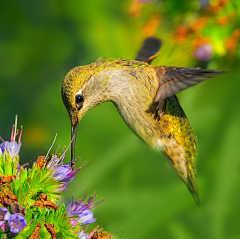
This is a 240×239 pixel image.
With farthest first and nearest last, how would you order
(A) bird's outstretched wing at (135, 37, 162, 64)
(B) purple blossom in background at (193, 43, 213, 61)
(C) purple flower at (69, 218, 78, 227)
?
1. (B) purple blossom in background at (193, 43, 213, 61)
2. (A) bird's outstretched wing at (135, 37, 162, 64)
3. (C) purple flower at (69, 218, 78, 227)

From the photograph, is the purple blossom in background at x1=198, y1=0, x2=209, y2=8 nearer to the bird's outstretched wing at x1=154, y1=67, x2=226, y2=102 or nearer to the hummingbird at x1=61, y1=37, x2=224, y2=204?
the hummingbird at x1=61, y1=37, x2=224, y2=204

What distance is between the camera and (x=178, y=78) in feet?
4.13

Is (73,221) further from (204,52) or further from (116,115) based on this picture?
(116,115)

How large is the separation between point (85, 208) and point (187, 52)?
39.0 inches

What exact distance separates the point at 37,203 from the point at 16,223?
0.31 ft

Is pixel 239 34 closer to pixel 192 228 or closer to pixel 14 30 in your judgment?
pixel 192 228

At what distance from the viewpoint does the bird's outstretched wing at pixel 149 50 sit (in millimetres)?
1600

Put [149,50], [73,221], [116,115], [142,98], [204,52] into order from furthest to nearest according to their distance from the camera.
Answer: [116,115] < [204,52] < [149,50] < [142,98] < [73,221]

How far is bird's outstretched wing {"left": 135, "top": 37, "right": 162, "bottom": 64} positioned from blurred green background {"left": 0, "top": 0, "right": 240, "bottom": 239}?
0.07m

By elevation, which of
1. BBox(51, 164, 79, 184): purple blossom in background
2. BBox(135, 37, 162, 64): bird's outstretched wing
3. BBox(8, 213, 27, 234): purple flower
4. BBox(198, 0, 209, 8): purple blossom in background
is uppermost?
BBox(198, 0, 209, 8): purple blossom in background

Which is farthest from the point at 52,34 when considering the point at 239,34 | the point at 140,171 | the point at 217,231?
the point at 217,231

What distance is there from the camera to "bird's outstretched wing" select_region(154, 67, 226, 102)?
117 cm

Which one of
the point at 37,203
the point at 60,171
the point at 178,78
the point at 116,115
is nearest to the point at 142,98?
the point at 178,78

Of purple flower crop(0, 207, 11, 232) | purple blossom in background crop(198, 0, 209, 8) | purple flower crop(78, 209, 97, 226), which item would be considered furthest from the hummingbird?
purple blossom in background crop(198, 0, 209, 8)
